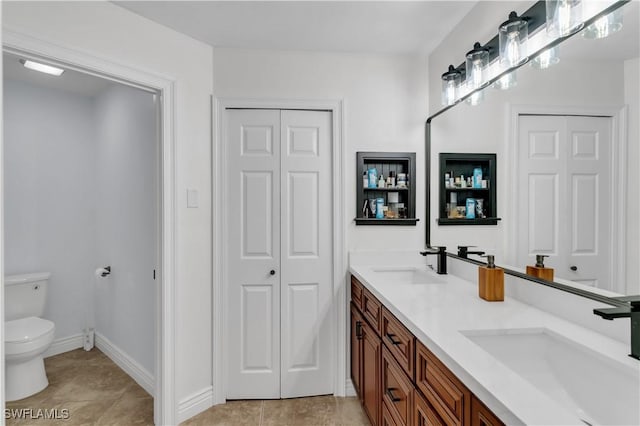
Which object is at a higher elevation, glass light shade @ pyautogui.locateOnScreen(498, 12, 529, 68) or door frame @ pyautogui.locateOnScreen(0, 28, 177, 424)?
glass light shade @ pyautogui.locateOnScreen(498, 12, 529, 68)

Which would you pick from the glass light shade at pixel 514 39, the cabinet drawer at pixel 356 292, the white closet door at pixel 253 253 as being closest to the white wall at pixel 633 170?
the glass light shade at pixel 514 39

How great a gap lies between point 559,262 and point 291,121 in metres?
1.74

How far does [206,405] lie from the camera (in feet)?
7.70

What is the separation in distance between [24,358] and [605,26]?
139 inches

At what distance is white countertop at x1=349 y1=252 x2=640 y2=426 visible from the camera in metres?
0.75

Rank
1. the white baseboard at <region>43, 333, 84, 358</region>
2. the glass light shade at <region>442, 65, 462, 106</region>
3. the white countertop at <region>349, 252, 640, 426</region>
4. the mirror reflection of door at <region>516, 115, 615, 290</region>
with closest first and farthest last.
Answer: the white countertop at <region>349, 252, 640, 426</region> → the mirror reflection of door at <region>516, 115, 615, 290</region> → the glass light shade at <region>442, 65, 462, 106</region> → the white baseboard at <region>43, 333, 84, 358</region>

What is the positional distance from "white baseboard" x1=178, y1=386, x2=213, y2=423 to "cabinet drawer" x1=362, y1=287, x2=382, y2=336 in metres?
1.18

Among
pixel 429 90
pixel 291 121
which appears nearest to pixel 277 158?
pixel 291 121

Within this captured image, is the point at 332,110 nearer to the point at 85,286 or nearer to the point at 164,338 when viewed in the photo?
the point at 164,338

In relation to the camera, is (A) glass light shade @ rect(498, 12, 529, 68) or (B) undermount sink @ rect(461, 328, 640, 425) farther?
(A) glass light shade @ rect(498, 12, 529, 68)

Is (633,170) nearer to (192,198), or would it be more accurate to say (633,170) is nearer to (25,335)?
(192,198)

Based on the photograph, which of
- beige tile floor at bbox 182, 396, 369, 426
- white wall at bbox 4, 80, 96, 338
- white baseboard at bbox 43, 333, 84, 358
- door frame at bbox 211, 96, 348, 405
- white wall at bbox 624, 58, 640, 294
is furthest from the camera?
white baseboard at bbox 43, 333, 84, 358

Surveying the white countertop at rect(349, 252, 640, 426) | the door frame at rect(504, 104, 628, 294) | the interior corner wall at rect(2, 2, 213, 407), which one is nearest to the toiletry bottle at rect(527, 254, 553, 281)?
the white countertop at rect(349, 252, 640, 426)

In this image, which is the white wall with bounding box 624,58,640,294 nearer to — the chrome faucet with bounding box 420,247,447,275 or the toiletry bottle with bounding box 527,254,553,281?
the toiletry bottle with bounding box 527,254,553,281
